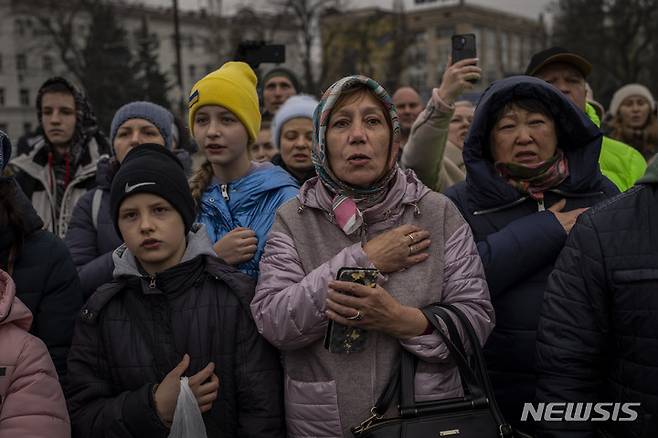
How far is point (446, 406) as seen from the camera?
7.25 feet

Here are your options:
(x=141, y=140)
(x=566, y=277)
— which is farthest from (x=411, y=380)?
(x=141, y=140)

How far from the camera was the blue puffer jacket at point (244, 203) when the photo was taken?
3088mm

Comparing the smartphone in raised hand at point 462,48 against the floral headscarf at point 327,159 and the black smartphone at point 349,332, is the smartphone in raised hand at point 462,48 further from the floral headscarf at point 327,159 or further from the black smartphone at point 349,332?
the black smartphone at point 349,332

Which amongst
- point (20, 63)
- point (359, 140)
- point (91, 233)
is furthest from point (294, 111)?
point (20, 63)

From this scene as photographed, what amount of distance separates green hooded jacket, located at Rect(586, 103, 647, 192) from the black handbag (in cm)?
200

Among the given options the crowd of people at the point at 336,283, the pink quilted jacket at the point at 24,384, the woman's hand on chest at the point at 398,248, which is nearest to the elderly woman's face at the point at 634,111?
the crowd of people at the point at 336,283

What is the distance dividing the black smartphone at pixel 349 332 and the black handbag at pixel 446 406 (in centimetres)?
17

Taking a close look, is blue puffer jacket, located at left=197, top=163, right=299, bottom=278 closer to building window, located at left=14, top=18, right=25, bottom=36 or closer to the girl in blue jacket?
the girl in blue jacket

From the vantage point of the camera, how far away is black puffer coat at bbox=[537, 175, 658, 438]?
6.94 feet

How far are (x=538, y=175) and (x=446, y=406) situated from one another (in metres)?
1.16

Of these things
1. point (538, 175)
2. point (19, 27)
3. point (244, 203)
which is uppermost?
point (19, 27)

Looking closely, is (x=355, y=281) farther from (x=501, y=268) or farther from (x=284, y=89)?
(x=284, y=89)

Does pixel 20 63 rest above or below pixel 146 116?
above

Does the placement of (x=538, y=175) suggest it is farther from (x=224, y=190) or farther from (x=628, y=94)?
(x=628, y=94)
